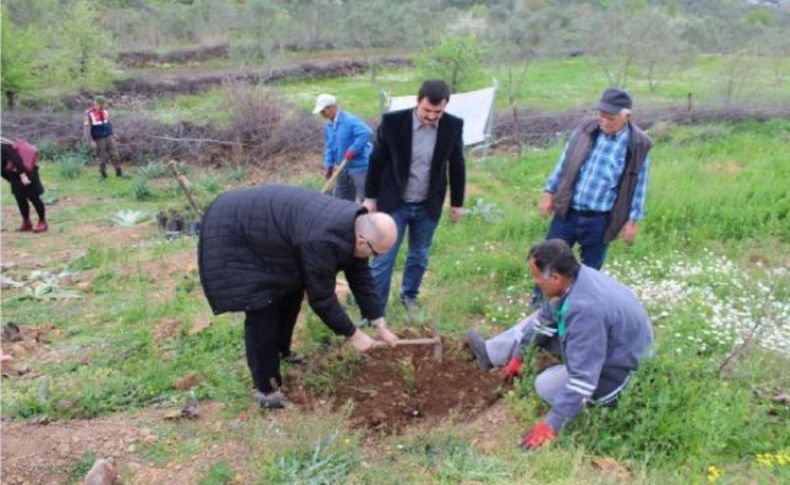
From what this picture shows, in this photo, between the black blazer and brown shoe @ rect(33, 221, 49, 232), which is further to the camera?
brown shoe @ rect(33, 221, 49, 232)

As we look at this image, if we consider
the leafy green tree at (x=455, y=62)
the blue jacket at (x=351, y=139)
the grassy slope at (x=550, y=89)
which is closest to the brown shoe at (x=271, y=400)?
the blue jacket at (x=351, y=139)

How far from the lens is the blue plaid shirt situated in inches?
163

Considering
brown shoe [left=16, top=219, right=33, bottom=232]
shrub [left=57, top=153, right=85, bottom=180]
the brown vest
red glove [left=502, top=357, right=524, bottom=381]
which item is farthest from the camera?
shrub [left=57, top=153, right=85, bottom=180]

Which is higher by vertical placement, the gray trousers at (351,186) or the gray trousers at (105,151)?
the gray trousers at (351,186)

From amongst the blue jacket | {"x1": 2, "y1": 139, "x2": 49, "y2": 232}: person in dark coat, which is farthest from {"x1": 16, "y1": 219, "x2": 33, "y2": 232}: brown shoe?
the blue jacket

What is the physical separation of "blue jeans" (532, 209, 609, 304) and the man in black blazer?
0.76 metres

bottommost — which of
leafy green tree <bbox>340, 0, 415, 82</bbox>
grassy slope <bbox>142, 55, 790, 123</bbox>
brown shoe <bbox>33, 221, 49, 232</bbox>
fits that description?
brown shoe <bbox>33, 221, 49, 232</bbox>

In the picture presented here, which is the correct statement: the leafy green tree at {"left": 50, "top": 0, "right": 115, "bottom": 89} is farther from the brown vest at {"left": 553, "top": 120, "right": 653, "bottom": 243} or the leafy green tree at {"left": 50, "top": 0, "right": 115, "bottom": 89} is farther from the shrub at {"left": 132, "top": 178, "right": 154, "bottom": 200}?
the brown vest at {"left": 553, "top": 120, "right": 653, "bottom": 243}

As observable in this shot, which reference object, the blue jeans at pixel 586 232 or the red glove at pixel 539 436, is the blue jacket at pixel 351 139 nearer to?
the blue jeans at pixel 586 232

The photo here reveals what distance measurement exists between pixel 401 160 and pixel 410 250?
75 centimetres

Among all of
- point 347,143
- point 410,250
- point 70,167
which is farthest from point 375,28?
point 410,250

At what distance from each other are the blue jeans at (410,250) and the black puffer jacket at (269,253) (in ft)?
3.49

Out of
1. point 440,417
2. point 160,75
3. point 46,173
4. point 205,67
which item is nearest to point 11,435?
point 440,417

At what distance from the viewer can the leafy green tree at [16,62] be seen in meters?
15.8
